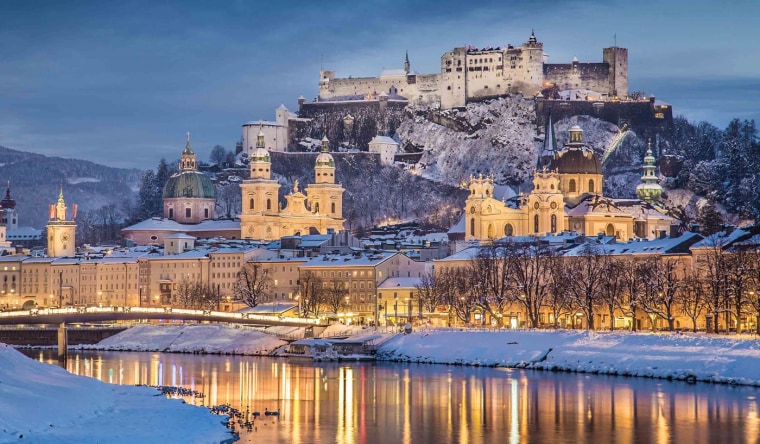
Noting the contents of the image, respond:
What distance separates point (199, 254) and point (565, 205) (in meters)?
30.1

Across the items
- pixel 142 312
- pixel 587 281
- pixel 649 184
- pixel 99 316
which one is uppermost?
pixel 649 184

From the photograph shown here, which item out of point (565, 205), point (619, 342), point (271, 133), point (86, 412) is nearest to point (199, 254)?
point (565, 205)

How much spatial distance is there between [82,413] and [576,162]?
324 feet

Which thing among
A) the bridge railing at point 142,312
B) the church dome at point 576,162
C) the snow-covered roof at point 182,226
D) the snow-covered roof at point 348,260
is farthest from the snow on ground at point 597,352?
the snow-covered roof at point 182,226

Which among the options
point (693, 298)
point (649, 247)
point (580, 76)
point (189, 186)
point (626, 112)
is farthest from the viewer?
point (580, 76)

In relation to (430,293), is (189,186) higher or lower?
higher

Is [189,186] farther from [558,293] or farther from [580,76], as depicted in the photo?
[558,293]

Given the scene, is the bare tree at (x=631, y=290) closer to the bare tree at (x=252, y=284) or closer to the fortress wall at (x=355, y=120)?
the bare tree at (x=252, y=284)

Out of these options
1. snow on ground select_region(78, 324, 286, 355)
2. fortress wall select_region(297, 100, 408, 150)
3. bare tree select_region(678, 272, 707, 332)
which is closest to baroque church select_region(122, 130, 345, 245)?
fortress wall select_region(297, 100, 408, 150)

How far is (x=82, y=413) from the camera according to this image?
44.9 metres

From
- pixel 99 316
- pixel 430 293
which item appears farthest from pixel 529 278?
pixel 99 316

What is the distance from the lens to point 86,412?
45.4m

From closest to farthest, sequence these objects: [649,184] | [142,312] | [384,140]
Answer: [142,312], [649,184], [384,140]

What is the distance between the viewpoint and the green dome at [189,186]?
536ft
